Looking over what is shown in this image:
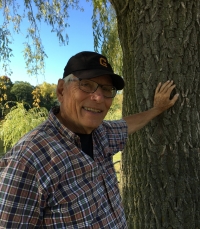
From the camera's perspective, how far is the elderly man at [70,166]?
3.64 feet

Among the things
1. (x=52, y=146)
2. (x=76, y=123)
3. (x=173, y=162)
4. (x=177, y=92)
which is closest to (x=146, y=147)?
(x=173, y=162)

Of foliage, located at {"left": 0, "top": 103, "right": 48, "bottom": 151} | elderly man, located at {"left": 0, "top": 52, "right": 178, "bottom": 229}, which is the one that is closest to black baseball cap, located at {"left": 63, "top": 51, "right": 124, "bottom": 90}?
elderly man, located at {"left": 0, "top": 52, "right": 178, "bottom": 229}

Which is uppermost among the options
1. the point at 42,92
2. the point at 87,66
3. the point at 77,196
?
the point at 42,92

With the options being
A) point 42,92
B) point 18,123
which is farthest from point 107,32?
point 18,123

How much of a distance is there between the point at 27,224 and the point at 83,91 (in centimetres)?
69

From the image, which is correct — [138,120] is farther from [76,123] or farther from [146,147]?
[76,123]

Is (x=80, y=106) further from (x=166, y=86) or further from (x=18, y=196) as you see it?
(x=166, y=86)

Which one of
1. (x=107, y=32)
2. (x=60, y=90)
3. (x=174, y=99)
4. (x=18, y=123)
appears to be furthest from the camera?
(x=18, y=123)

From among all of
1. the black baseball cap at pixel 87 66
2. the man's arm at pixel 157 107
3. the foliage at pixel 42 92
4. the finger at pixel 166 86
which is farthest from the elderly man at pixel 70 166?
the foliage at pixel 42 92

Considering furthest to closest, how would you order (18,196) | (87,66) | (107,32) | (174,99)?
1. (107,32)
2. (174,99)
3. (87,66)
4. (18,196)

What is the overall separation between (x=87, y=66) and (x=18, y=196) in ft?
2.33

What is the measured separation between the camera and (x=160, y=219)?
A: 2.10 meters

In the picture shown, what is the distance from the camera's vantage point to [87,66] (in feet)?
4.58

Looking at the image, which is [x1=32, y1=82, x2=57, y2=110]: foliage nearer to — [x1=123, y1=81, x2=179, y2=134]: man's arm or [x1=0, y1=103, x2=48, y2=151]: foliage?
[x1=123, y1=81, x2=179, y2=134]: man's arm
